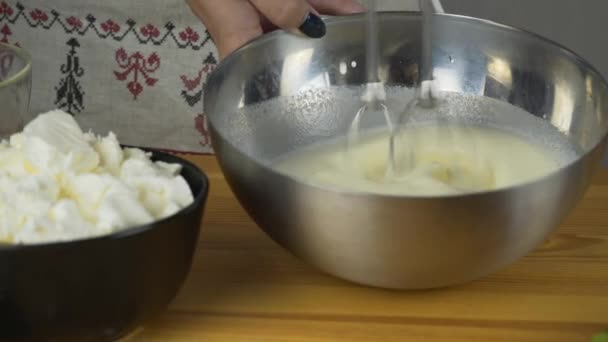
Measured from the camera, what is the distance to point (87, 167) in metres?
0.70

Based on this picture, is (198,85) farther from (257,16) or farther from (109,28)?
(257,16)

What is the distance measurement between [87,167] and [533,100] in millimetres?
428

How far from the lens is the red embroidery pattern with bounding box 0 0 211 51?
136 cm

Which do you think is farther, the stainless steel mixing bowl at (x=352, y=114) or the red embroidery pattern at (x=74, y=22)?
the red embroidery pattern at (x=74, y=22)

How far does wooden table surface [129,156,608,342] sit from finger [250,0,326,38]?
0.69 ft

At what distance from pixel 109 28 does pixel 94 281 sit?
781 millimetres

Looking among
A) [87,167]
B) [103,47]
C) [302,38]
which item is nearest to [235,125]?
[302,38]

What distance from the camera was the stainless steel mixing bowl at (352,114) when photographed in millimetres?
664

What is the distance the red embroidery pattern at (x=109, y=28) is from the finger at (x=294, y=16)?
44 centimetres

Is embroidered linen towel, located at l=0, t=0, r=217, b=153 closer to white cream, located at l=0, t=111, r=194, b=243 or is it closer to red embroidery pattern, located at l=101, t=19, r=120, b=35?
red embroidery pattern, located at l=101, t=19, r=120, b=35

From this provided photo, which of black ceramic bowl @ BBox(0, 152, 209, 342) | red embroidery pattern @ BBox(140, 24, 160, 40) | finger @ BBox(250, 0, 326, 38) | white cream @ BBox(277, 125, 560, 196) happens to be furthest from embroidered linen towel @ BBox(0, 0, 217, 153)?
black ceramic bowl @ BBox(0, 152, 209, 342)

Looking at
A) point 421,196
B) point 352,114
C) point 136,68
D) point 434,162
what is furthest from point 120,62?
point 421,196

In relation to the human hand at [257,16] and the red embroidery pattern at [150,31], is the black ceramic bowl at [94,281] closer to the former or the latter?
the human hand at [257,16]

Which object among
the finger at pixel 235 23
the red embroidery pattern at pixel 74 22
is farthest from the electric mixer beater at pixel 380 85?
the red embroidery pattern at pixel 74 22
